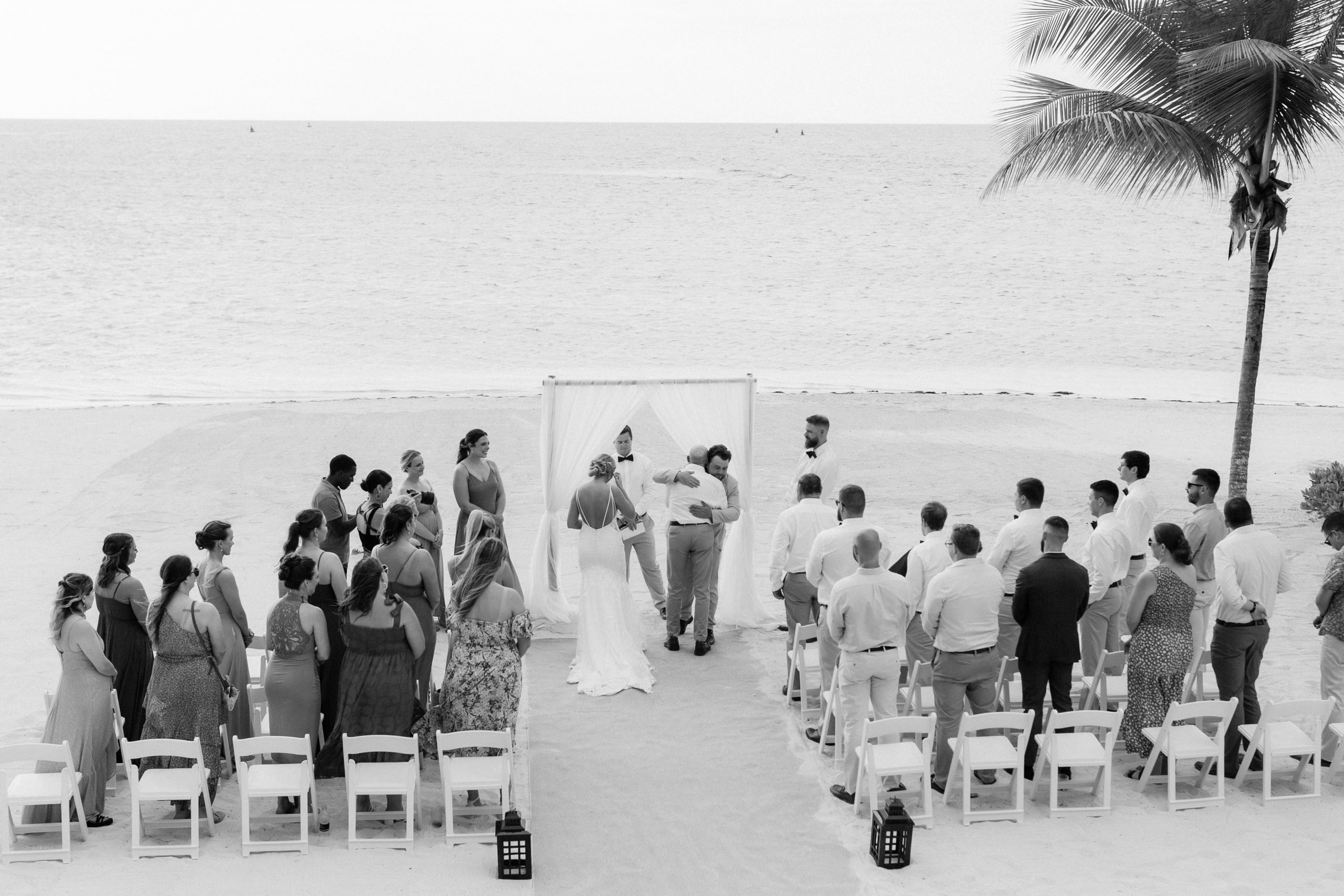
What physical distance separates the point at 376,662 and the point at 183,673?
1070 millimetres

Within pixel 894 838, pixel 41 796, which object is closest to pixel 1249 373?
pixel 894 838

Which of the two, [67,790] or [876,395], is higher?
[876,395]

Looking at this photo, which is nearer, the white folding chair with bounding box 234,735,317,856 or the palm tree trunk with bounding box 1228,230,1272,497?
the white folding chair with bounding box 234,735,317,856

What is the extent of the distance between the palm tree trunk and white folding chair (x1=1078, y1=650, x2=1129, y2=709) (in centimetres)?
692

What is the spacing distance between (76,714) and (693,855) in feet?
11.6

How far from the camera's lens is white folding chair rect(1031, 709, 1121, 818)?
675 centimetres

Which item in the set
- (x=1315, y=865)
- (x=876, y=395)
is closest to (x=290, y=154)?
(x=876, y=395)

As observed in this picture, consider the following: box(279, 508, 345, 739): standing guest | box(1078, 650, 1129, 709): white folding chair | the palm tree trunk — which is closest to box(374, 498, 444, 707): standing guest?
box(279, 508, 345, 739): standing guest

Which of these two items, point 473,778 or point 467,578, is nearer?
point 473,778

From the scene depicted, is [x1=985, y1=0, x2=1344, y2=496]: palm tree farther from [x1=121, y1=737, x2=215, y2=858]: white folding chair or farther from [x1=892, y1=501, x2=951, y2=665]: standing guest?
[x1=121, y1=737, x2=215, y2=858]: white folding chair

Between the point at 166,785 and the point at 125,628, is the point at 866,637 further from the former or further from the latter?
the point at 125,628

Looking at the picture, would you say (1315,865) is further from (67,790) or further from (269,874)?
(67,790)

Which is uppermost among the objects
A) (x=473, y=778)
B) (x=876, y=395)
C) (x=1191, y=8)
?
(x=1191, y=8)

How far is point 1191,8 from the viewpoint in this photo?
12.8 meters
